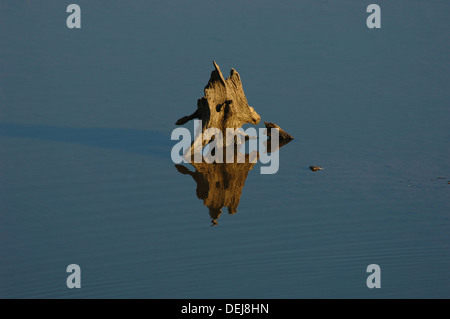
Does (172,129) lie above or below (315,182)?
above

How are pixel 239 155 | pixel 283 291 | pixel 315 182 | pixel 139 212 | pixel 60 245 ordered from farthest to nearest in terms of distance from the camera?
pixel 239 155 < pixel 315 182 < pixel 139 212 < pixel 60 245 < pixel 283 291

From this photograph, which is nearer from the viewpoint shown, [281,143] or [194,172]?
[194,172]

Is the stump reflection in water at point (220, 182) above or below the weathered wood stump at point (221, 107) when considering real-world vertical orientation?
below

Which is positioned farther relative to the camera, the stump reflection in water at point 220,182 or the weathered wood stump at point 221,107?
the weathered wood stump at point 221,107

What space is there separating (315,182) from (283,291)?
3944mm

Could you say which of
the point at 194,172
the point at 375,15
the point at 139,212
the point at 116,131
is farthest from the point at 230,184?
the point at 375,15

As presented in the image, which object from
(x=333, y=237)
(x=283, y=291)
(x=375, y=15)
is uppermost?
(x=375, y=15)

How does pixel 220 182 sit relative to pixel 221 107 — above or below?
below

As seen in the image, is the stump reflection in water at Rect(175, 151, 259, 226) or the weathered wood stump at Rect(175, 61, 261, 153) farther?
the weathered wood stump at Rect(175, 61, 261, 153)

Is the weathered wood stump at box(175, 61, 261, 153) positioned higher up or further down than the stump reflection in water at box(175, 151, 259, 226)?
higher up

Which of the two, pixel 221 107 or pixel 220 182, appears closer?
pixel 220 182

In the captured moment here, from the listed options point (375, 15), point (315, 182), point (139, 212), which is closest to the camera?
point (139, 212)

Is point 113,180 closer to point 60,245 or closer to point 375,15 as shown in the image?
point 60,245

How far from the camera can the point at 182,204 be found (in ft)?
54.7
